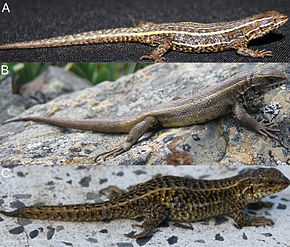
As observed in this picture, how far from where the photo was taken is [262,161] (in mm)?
1589

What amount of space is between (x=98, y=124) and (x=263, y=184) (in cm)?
77

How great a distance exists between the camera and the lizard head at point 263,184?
191 centimetres

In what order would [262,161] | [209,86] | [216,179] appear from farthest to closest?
[216,179] → [209,86] → [262,161]

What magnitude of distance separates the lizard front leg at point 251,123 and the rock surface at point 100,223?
1.40 feet

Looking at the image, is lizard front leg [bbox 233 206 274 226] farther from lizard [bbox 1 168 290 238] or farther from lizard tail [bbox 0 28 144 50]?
lizard tail [bbox 0 28 144 50]

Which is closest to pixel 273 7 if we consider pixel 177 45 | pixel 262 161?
pixel 177 45

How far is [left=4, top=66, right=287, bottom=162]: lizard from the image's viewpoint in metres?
1.70

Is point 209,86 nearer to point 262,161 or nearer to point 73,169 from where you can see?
point 262,161

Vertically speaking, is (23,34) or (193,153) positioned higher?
(23,34)

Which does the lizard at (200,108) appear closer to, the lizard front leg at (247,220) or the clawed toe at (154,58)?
the clawed toe at (154,58)

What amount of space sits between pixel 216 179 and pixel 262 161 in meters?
0.60

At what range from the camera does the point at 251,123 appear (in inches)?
64.1

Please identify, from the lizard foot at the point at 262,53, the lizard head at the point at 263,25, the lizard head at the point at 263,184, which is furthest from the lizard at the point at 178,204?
the lizard head at the point at 263,25

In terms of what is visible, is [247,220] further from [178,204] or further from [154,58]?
[154,58]
